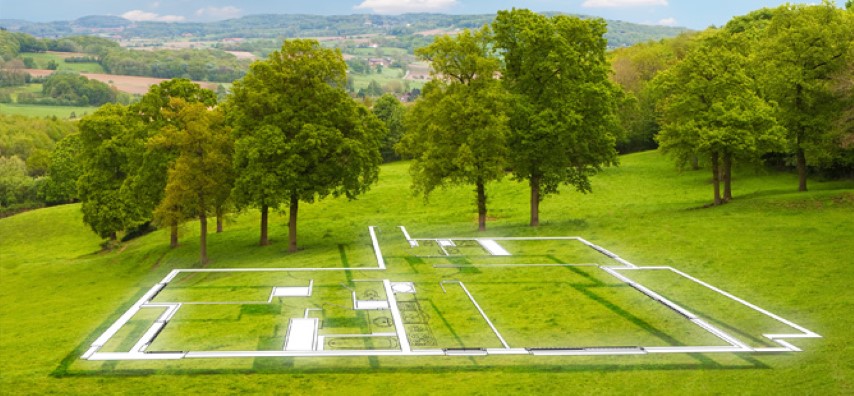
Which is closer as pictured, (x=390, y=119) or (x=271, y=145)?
(x=271, y=145)

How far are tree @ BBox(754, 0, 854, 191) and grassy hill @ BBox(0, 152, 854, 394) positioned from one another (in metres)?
3.97

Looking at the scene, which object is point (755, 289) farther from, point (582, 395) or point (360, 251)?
point (360, 251)

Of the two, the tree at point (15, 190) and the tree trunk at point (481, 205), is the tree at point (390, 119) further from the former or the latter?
the tree trunk at point (481, 205)

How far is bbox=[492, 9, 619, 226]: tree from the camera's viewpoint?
40.6 m

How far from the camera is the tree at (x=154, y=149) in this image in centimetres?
4422

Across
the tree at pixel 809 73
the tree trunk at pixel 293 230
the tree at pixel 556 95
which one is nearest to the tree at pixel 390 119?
the tree trunk at pixel 293 230

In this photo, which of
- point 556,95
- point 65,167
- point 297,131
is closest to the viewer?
point 297,131

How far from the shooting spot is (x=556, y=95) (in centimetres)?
4141

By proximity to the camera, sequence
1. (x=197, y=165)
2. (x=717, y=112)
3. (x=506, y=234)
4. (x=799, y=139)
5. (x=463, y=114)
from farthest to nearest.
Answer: (x=799, y=139) < (x=717, y=112) < (x=506, y=234) < (x=197, y=165) < (x=463, y=114)

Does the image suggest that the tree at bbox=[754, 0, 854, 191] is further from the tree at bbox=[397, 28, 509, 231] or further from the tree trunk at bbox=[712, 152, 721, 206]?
the tree at bbox=[397, 28, 509, 231]

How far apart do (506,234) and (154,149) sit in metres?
21.6

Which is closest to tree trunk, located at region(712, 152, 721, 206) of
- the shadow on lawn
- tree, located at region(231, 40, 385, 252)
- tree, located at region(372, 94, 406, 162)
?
tree, located at region(231, 40, 385, 252)

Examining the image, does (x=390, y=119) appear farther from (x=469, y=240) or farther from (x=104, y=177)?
(x=469, y=240)

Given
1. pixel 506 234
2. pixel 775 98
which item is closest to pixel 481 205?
pixel 506 234
